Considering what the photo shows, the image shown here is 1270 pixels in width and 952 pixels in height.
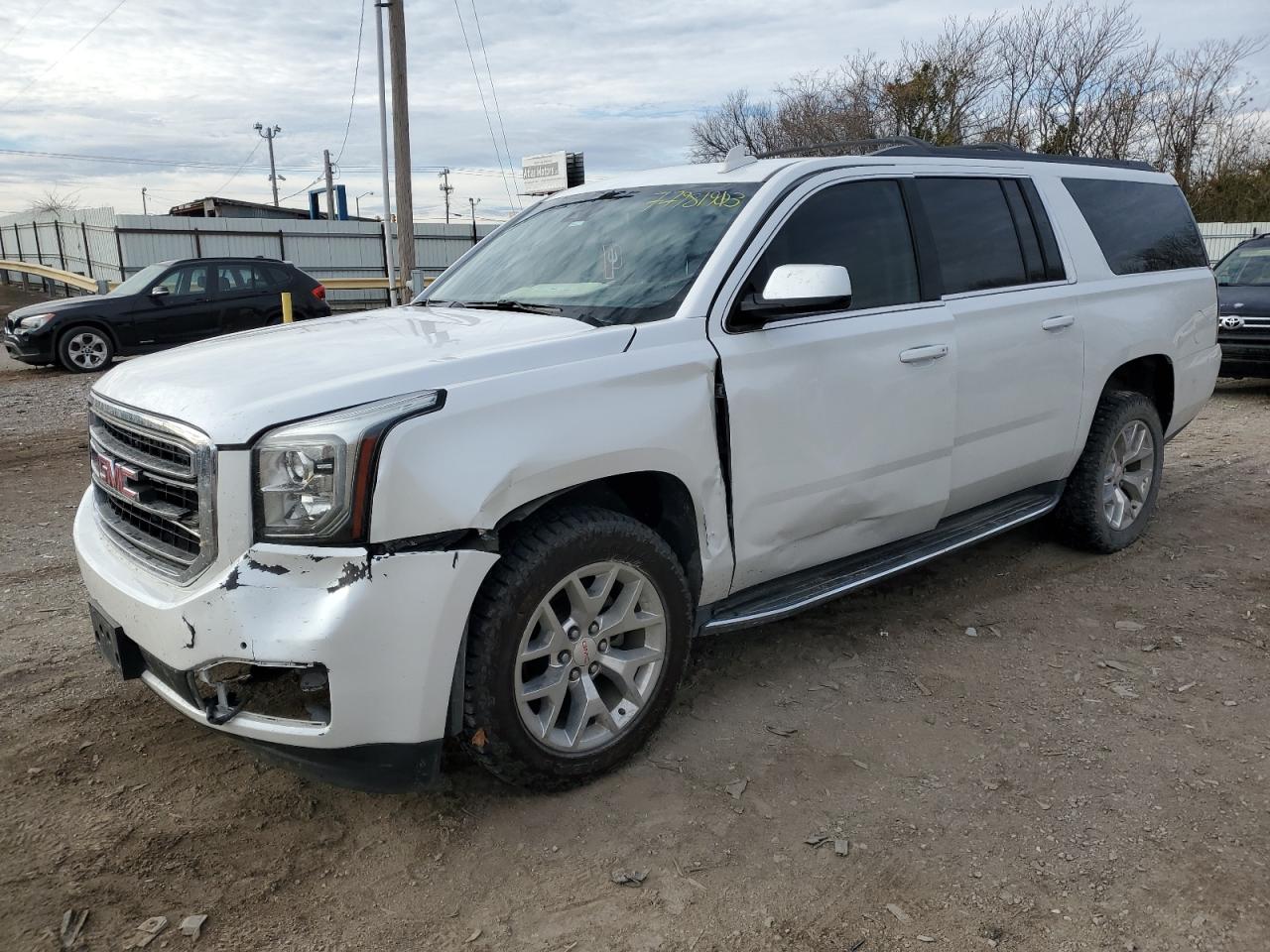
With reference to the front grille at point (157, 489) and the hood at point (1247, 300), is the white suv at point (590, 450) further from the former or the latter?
the hood at point (1247, 300)

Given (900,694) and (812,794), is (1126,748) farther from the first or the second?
(812,794)

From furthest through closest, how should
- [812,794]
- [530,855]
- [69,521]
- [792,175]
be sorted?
[69,521] < [792,175] < [812,794] < [530,855]

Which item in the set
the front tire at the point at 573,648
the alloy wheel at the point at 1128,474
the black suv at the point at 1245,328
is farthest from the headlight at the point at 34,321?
the black suv at the point at 1245,328

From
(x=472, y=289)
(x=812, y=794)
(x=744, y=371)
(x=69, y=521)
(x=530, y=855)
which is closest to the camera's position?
(x=530, y=855)

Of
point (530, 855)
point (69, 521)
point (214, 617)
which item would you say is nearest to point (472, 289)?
point (214, 617)

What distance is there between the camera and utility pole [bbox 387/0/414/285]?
1656 cm

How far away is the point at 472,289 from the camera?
13.1ft

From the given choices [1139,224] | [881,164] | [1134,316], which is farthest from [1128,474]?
[881,164]

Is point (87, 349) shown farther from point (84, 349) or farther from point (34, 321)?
point (34, 321)

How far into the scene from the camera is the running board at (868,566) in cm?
334

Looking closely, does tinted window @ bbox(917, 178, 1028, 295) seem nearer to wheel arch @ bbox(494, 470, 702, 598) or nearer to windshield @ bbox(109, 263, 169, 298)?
wheel arch @ bbox(494, 470, 702, 598)

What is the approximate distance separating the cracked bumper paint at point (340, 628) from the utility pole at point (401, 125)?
47.5 ft

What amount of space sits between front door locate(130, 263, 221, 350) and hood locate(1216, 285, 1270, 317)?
12.5 m

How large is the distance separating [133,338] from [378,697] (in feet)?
42.4
